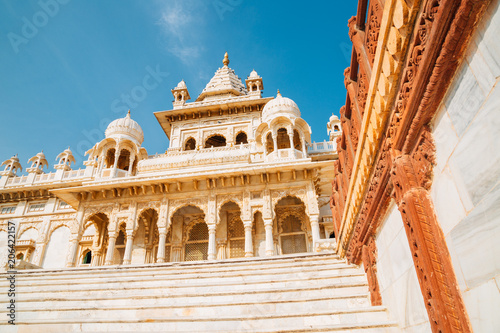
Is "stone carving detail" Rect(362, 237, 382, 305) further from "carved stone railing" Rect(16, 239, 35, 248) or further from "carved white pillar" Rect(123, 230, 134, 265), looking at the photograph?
"carved stone railing" Rect(16, 239, 35, 248)

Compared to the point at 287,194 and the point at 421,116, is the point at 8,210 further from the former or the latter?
the point at 421,116

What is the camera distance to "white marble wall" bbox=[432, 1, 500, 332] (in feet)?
5.27

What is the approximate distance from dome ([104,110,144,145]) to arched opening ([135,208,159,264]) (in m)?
4.90

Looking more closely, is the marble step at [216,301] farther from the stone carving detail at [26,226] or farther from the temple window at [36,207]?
the temple window at [36,207]

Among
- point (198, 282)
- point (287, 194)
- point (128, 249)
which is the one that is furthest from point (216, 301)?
point (128, 249)

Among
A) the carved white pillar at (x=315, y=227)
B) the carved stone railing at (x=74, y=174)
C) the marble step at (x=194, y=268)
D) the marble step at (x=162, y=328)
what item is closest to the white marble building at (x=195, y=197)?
the carved white pillar at (x=315, y=227)

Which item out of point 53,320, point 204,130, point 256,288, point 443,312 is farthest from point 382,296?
point 204,130

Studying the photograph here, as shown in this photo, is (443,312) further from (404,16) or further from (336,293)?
(336,293)

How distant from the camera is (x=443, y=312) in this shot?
200cm

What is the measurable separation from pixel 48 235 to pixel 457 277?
24226 millimetres

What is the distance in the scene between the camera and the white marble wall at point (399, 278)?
2.78m

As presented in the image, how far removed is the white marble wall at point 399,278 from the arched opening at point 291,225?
11407mm

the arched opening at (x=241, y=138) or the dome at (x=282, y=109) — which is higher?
the arched opening at (x=241, y=138)

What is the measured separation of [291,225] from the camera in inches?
616
